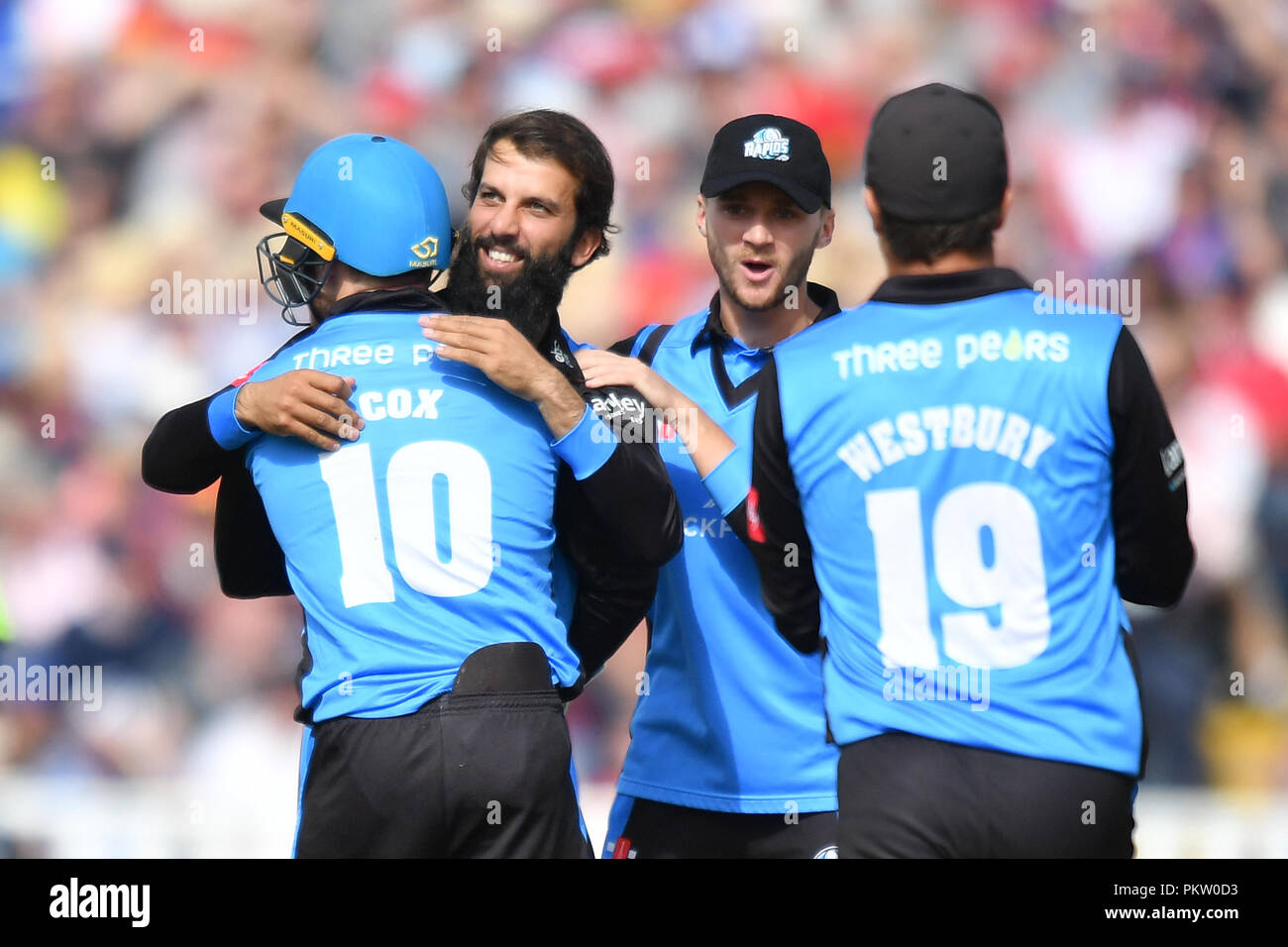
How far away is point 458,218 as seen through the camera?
6.33 m

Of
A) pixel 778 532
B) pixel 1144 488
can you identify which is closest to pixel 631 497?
pixel 778 532

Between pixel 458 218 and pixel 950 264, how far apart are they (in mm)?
3922

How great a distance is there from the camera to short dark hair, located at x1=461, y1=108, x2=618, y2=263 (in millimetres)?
3779

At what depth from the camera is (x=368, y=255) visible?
3.18m

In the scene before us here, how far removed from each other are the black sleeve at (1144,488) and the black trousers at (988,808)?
39 cm

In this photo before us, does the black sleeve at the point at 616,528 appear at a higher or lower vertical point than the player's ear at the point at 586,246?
lower

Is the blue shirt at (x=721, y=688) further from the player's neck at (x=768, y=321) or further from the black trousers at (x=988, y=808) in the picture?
the black trousers at (x=988, y=808)

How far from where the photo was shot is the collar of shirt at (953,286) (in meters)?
2.67

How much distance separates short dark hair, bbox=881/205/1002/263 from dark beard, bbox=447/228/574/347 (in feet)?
3.55

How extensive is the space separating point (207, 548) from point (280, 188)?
1.75 m

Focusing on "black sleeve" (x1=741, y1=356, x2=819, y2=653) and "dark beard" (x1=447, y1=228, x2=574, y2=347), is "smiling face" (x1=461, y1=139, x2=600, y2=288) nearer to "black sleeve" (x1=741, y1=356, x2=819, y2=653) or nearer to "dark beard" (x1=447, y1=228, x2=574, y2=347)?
"dark beard" (x1=447, y1=228, x2=574, y2=347)

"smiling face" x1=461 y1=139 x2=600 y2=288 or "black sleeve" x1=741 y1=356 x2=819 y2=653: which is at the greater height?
"smiling face" x1=461 y1=139 x2=600 y2=288

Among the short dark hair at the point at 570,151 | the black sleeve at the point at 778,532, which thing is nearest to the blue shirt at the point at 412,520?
the black sleeve at the point at 778,532

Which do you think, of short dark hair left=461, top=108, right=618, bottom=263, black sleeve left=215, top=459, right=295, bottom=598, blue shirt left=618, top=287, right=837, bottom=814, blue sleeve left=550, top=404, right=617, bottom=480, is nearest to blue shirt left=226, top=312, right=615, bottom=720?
blue sleeve left=550, top=404, right=617, bottom=480
